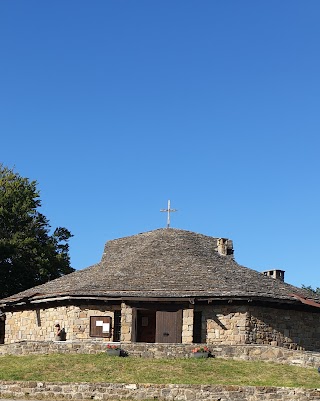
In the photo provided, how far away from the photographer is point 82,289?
3547cm

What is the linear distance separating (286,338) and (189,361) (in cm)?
852

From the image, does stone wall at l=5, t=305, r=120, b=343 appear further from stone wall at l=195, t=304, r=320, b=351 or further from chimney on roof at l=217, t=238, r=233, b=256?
chimney on roof at l=217, t=238, r=233, b=256

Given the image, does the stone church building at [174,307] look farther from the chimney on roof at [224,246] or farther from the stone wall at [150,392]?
the stone wall at [150,392]

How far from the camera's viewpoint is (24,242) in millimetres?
53938

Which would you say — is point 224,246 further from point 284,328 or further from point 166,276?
point 284,328

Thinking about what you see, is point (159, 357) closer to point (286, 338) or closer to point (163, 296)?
point (163, 296)

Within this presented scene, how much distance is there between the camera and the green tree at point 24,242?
5341 centimetres

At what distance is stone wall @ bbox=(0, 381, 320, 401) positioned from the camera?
2342 centimetres

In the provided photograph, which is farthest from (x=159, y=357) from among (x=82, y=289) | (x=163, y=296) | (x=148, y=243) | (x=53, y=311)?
(x=148, y=243)

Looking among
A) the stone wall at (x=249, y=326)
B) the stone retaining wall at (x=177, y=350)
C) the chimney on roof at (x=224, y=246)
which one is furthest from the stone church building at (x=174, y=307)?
the stone retaining wall at (x=177, y=350)

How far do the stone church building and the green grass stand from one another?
16.5ft

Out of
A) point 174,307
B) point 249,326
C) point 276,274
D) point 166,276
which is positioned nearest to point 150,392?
point 174,307

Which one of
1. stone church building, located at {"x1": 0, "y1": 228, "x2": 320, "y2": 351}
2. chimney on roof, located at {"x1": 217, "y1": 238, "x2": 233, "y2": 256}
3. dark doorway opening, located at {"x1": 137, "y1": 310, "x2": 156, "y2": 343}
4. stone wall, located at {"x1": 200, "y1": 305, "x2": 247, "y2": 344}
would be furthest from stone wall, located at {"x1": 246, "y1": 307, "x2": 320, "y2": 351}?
chimney on roof, located at {"x1": 217, "y1": 238, "x2": 233, "y2": 256}

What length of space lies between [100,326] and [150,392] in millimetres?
11651
